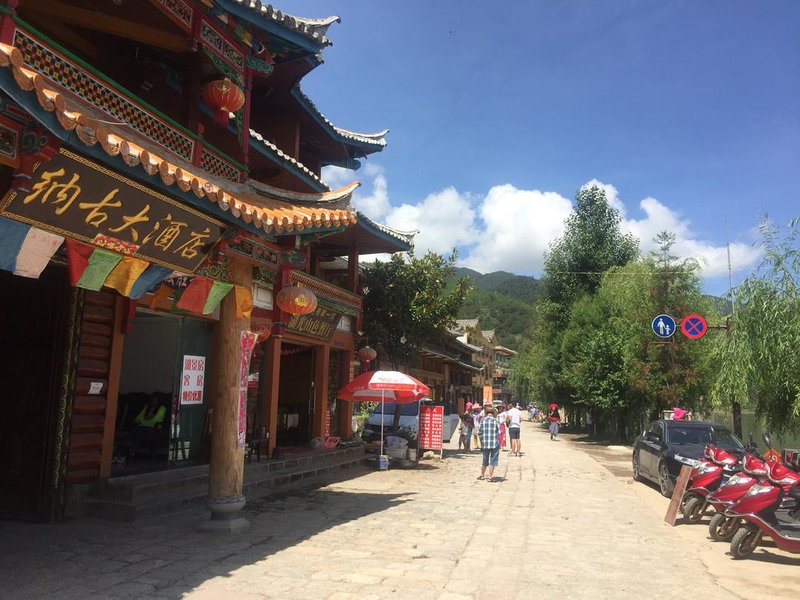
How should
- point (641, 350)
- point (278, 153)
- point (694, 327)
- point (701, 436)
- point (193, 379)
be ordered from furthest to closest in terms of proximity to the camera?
point (641, 350), point (694, 327), point (701, 436), point (278, 153), point (193, 379)

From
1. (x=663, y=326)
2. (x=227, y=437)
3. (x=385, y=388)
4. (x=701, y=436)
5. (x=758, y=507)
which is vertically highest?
(x=663, y=326)

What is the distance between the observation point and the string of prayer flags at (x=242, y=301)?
22.9 feet

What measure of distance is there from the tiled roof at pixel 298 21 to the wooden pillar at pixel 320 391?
8.59 meters

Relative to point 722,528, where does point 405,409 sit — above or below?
above

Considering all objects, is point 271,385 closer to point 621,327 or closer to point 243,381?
point 243,381

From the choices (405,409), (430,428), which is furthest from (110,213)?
(405,409)

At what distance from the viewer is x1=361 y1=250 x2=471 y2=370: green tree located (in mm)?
16938

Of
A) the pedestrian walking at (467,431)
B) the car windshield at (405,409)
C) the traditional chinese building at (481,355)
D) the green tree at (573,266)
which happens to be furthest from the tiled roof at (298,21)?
the traditional chinese building at (481,355)

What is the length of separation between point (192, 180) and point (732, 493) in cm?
732

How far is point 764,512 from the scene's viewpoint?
6.56 m

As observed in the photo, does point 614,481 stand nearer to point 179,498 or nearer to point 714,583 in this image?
point 714,583

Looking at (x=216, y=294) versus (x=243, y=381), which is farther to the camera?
(x=243, y=381)

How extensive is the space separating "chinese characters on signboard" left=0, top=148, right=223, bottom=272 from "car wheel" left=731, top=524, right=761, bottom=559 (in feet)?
22.7

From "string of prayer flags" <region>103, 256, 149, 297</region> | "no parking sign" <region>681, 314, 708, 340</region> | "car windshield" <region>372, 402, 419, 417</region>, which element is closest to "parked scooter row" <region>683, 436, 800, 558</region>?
"string of prayer flags" <region>103, 256, 149, 297</region>
